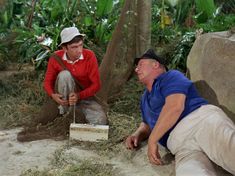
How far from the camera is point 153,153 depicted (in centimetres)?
307

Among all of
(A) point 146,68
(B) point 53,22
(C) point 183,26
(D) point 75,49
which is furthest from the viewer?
(C) point 183,26

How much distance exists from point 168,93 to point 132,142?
752 mm

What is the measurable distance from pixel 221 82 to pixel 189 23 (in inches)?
139

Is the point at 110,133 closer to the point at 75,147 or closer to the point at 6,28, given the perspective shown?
the point at 75,147

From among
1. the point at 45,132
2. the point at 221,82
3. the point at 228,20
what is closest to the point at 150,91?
the point at 221,82

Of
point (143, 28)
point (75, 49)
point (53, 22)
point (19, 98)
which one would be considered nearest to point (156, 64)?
point (75, 49)

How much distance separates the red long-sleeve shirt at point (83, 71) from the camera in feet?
12.9

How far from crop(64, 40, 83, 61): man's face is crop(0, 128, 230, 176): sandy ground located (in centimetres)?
81

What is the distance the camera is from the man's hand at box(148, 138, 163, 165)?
9.96ft

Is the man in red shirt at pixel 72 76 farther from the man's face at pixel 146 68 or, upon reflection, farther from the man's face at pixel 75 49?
the man's face at pixel 146 68

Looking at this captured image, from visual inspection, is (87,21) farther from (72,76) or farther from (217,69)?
(217,69)

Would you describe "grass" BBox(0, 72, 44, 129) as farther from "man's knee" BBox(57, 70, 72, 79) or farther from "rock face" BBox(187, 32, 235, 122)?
"rock face" BBox(187, 32, 235, 122)

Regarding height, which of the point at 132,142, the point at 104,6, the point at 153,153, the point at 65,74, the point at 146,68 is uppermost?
the point at 104,6

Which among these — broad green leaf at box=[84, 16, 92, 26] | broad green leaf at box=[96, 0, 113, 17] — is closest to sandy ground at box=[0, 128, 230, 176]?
broad green leaf at box=[96, 0, 113, 17]
